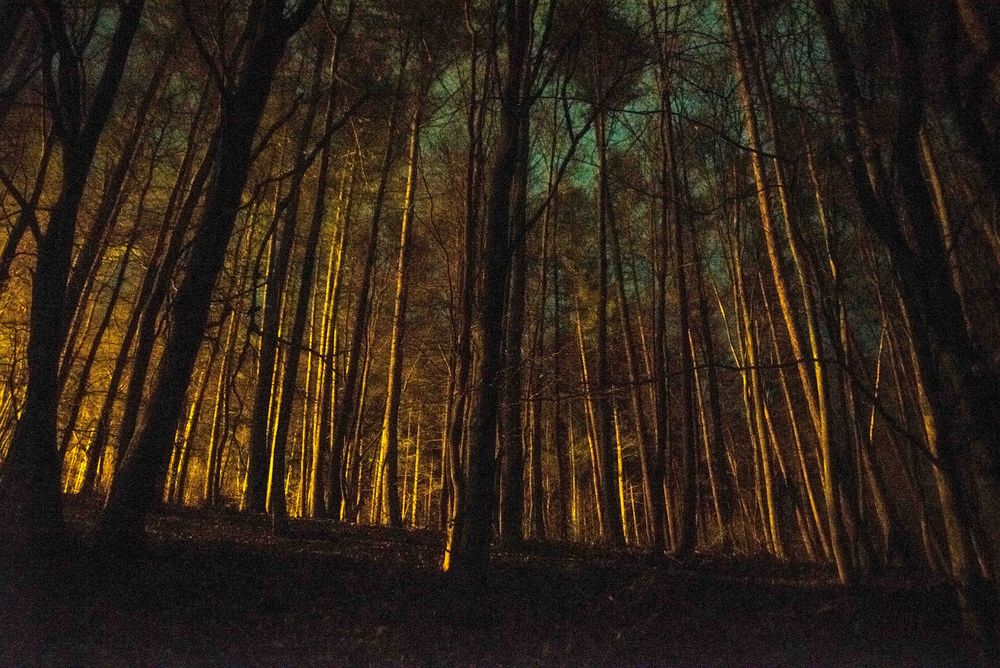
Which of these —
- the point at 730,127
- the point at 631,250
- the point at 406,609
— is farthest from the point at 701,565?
the point at 631,250

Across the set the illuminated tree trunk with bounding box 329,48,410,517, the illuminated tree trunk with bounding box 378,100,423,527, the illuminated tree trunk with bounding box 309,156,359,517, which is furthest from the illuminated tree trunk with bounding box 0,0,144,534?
the illuminated tree trunk with bounding box 378,100,423,527

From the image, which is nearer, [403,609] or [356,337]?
[403,609]

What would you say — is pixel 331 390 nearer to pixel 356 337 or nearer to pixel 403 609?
pixel 356 337

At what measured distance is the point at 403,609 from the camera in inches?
223

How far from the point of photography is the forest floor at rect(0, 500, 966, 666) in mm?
4316

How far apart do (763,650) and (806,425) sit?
45.9ft

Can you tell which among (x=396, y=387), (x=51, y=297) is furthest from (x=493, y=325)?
(x=396, y=387)

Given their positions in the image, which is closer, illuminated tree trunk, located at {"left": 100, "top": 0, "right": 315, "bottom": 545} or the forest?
the forest

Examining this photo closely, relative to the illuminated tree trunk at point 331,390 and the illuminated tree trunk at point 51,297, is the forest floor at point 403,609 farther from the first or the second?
the illuminated tree trunk at point 331,390

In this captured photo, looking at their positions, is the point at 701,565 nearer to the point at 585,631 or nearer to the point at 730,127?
the point at 585,631

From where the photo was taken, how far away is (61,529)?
500 cm

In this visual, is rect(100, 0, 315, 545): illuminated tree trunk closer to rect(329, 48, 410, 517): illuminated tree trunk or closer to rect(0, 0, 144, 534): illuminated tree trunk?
rect(0, 0, 144, 534): illuminated tree trunk

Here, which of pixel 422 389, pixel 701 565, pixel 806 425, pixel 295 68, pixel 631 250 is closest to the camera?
pixel 701 565

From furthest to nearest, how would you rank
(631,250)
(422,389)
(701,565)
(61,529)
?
(422,389), (631,250), (701,565), (61,529)
